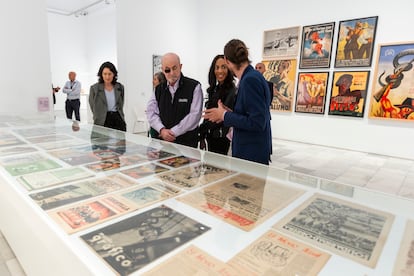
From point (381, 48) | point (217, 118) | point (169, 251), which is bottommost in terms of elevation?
point (169, 251)

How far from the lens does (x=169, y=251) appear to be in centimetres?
71

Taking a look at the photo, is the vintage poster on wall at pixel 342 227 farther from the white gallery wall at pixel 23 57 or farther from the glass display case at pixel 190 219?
the white gallery wall at pixel 23 57

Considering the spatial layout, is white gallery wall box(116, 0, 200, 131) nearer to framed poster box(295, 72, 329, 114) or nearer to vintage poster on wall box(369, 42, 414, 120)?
framed poster box(295, 72, 329, 114)

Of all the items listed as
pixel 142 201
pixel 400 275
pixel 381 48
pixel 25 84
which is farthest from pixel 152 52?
pixel 400 275

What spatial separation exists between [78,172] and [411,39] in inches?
232

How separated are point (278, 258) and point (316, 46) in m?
6.07

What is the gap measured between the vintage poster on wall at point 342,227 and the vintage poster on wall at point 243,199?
8 cm

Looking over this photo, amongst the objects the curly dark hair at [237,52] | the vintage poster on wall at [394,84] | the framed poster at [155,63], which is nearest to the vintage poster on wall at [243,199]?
the curly dark hair at [237,52]

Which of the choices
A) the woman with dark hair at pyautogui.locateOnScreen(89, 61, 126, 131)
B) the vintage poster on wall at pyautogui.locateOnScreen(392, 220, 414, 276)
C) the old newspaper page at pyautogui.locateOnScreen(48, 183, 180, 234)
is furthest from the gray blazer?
the vintage poster on wall at pyautogui.locateOnScreen(392, 220, 414, 276)

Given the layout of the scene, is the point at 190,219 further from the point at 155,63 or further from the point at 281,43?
the point at 155,63

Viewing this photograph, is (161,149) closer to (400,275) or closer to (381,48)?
(400,275)

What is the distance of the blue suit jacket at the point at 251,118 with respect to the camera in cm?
168

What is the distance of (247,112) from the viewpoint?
1747 mm

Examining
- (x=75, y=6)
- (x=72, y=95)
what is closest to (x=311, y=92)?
(x=72, y=95)
